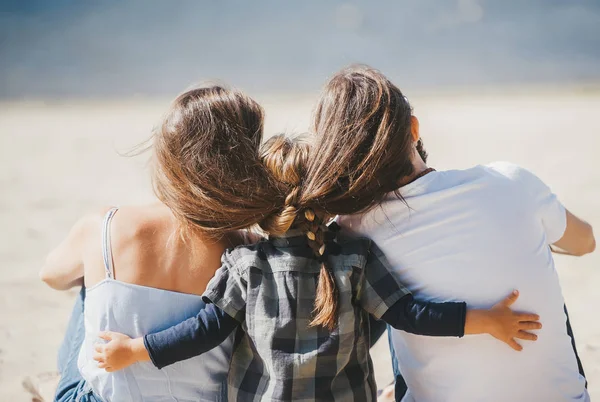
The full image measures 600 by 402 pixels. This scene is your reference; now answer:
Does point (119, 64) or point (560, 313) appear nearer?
point (560, 313)

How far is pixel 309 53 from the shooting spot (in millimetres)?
12938

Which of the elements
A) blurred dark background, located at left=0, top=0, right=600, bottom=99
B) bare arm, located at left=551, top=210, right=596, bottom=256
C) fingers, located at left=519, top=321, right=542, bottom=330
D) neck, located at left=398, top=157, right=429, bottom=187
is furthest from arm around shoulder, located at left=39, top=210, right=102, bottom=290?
blurred dark background, located at left=0, top=0, right=600, bottom=99

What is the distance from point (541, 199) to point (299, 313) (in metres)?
0.61

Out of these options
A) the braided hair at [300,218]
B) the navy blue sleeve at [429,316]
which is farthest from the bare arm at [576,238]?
the braided hair at [300,218]

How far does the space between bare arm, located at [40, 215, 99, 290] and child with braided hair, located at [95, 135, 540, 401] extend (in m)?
0.26

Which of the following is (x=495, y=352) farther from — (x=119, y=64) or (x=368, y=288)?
(x=119, y=64)

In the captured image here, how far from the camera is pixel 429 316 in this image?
4.73ft

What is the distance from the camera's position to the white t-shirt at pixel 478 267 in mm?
1485

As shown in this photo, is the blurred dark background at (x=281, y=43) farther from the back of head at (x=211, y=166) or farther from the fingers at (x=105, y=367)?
the fingers at (x=105, y=367)

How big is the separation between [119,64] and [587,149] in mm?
9545

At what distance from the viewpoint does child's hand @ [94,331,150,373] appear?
1.51 metres

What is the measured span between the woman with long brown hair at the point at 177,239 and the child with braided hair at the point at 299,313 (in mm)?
63

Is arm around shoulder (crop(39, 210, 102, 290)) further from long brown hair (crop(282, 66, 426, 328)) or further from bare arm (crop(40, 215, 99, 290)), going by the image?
long brown hair (crop(282, 66, 426, 328))

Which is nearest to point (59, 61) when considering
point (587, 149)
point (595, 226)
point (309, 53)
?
point (309, 53)
